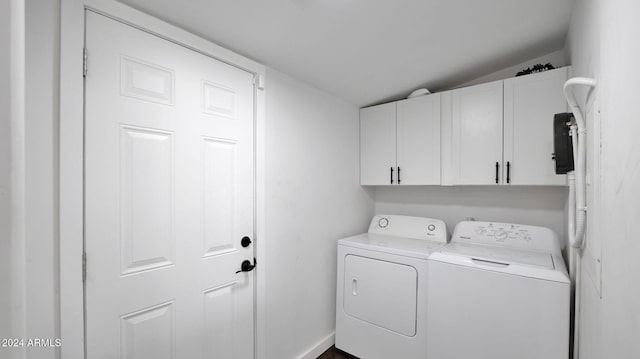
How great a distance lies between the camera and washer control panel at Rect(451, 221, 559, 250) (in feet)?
6.04

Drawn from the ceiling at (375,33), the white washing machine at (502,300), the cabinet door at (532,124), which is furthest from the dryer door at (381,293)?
the ceiling at (375,33)

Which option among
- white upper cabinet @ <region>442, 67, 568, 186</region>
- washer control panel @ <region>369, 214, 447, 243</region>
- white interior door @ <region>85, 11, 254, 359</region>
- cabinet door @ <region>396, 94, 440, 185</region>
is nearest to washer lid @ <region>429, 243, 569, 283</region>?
washer control panel @ <region>369, 214, 447, 243</region>

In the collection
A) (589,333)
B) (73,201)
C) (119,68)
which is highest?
(119,68)

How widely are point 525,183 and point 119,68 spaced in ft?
8.08

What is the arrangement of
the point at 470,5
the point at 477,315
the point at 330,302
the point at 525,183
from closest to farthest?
the point at 470,5 < the point at 477,315 < the point at 525,183 < the point at 330,302

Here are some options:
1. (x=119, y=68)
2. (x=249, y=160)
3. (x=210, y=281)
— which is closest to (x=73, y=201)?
(x=119, y=68)

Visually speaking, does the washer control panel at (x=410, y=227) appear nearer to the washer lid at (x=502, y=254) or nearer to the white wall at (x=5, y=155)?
the washer lid at (x=502, y=254)

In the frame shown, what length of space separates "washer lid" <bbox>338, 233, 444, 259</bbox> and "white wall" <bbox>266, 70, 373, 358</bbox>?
215 millimetres

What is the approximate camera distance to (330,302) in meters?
2.32

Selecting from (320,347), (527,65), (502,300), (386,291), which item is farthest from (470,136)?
(320,347)

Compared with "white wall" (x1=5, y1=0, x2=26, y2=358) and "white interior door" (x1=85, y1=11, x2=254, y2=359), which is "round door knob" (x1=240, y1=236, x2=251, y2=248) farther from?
"white wall" (x1=5, y1=0, x2=26, y2=358)

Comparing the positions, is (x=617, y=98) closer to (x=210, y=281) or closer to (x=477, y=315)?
(x=477, y=315)

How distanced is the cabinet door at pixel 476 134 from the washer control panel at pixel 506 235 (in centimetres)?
38

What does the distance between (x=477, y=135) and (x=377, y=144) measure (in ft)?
2.75
